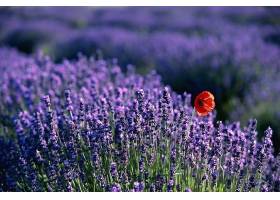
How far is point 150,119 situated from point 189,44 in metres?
1.96

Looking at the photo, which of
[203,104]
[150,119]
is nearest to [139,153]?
[150,119]

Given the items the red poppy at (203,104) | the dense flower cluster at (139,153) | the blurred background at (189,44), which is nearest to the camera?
the dense flower cluster at (139,153)

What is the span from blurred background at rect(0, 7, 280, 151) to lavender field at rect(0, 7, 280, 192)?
0.04 ft

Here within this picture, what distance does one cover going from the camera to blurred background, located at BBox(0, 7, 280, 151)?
125 inches

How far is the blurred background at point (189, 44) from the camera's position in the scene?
3176 millimetres

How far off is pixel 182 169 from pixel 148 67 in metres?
1.89

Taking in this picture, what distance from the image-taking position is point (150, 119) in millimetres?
1979

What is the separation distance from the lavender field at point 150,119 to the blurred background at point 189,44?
1 cm

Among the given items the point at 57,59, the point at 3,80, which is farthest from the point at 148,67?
the point at 3,80

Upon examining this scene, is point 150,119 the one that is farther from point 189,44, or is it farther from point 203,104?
point 189,44

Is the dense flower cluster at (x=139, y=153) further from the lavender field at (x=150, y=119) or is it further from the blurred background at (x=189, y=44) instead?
the blurred background at (x=189, y=44)

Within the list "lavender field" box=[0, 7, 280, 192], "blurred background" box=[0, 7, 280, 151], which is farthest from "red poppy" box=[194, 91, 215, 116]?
"blurred background" box=[0, 7, 280, 151]

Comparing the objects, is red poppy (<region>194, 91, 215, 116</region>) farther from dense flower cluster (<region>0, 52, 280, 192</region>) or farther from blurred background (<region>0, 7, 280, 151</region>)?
blurred background (<region>0, 7, 280, 151</region>)

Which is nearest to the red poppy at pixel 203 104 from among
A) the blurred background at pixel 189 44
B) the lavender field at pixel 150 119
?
the lavender field at pixel 150 119
